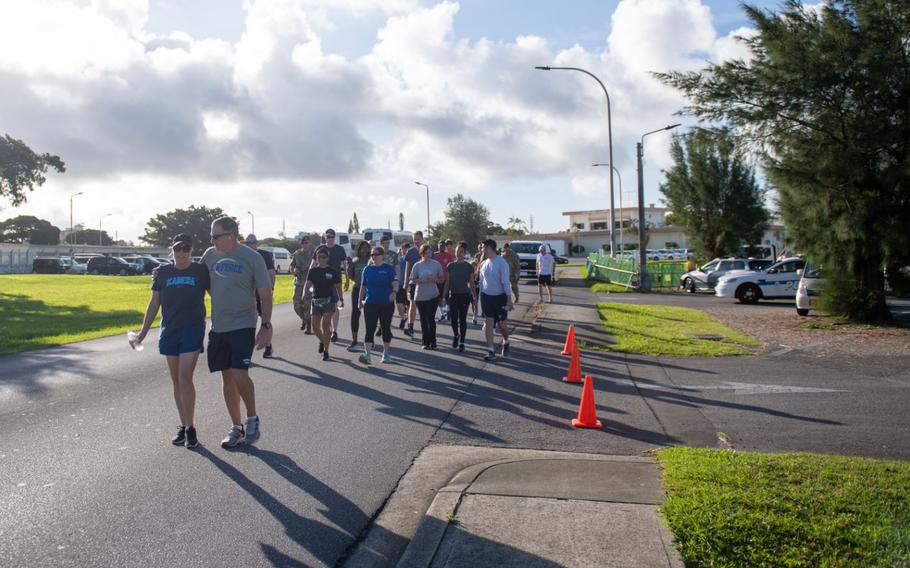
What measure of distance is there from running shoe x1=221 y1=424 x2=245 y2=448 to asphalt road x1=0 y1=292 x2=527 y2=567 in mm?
81

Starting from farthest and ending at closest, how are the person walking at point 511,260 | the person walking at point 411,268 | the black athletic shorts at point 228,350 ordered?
the person walking at point 511,260 → the person walking at point 411,268 → the black athletic shorts at point 228,350

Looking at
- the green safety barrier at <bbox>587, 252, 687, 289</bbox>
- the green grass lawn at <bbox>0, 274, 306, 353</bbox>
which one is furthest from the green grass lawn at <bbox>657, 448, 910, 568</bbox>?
the green safety barrier at <bbox>587, 252, 687, 289</bbox>

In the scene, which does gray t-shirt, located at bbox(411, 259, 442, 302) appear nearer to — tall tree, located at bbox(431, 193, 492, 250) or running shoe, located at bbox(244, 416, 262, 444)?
running shoe, located at bbox(244, 416, 262, 444)

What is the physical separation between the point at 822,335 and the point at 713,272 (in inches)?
674

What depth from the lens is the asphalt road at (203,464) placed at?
13.9ft

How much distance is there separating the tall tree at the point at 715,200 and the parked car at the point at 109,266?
38245 millimetres

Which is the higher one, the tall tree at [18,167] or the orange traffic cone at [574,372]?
the tall tree at [18,167]

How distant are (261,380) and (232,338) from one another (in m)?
3.40

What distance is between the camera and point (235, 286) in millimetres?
6246

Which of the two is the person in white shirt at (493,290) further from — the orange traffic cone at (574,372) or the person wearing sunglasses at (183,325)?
the person wearing sunglasses at (183,325)

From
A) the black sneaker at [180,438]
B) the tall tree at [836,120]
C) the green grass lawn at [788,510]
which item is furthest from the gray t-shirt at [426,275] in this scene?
the tall tree at [836,120]

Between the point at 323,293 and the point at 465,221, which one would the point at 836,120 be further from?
the point at 465,221

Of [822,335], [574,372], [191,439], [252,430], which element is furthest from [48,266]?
[252,430]

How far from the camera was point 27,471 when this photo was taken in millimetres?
→ 5566
